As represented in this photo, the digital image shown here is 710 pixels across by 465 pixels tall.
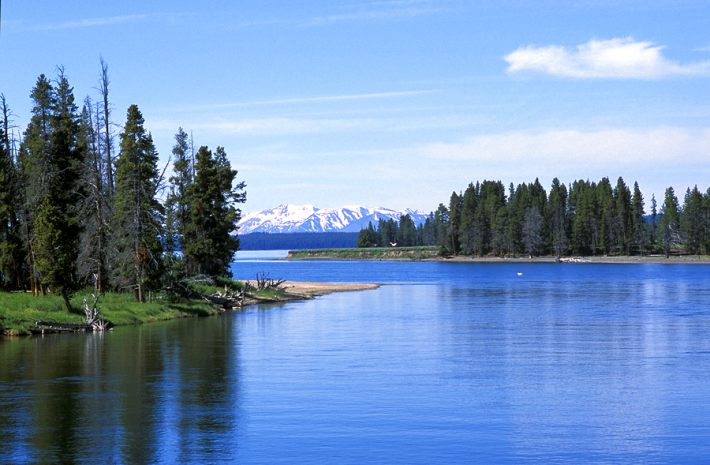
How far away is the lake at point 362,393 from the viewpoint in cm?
2441

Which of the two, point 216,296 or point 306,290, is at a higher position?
point 216,296

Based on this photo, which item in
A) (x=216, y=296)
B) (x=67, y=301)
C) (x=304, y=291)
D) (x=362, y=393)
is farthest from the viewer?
(x=304, y=291)

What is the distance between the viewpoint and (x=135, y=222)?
218 ft

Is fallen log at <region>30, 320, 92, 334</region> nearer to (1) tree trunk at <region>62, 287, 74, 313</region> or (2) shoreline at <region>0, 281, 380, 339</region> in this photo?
(2) shoreline at <region>0, 281, 380, 339</region>

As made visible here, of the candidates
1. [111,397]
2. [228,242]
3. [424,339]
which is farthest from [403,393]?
[228,242]

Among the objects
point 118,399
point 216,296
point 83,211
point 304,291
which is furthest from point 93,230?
point 304,291

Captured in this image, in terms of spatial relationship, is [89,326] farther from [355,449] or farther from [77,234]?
[355,449]

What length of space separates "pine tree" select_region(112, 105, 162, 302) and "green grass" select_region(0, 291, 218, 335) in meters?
1.82

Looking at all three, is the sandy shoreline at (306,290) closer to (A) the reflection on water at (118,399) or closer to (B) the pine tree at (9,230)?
(B) the pine tree at (9,230)

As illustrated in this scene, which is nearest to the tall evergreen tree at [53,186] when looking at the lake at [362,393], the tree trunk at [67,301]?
the tree trunk at [67,301]

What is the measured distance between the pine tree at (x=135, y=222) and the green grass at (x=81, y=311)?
5.98ft

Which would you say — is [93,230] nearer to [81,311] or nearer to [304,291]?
[81,311]

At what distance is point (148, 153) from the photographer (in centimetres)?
7212

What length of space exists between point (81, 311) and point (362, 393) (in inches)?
1247
